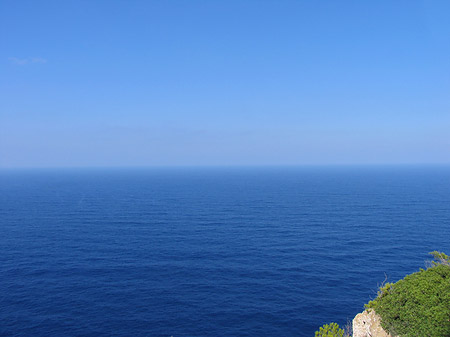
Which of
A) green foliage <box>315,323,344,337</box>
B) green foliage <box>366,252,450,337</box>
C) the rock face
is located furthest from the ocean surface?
green foliage <box>366,252,450,337</box>

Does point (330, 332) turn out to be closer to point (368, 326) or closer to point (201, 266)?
point (368, 326)

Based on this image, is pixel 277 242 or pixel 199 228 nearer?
pixel 277 242

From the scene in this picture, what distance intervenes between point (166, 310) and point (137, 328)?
18.3ft

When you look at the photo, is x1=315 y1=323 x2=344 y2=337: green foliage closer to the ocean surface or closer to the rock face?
the rock face

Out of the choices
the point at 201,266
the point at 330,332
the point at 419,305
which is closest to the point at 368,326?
the point at 330,332

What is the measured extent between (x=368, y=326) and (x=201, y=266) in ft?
135

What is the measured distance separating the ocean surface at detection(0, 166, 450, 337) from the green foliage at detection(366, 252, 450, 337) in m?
19.5

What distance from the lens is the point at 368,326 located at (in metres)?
A: 25.9

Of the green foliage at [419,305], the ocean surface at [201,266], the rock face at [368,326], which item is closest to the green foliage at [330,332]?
the rock face at [368,326]

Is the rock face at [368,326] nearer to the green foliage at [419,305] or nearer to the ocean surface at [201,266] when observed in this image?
the green foliage at [419,305]

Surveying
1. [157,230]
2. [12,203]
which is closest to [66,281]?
[157,230]

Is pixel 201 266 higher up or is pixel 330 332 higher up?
pixel 330 332

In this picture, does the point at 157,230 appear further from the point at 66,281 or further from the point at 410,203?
the point at 410,203

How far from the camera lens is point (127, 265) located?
206 feet
